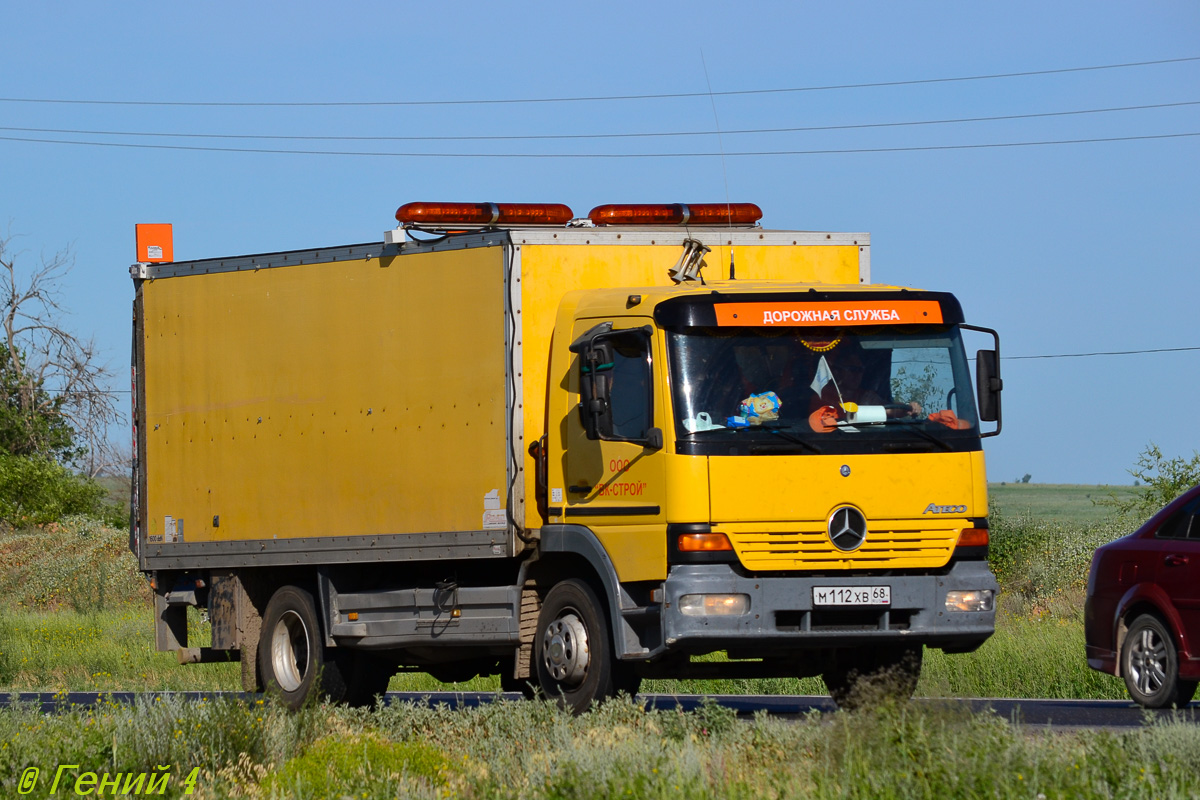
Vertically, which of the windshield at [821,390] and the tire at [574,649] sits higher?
the windshield at [821,390]

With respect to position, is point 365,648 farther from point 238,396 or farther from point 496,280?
point 496,280

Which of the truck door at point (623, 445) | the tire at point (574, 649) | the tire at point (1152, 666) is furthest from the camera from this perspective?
the tire at point (1152, 666)

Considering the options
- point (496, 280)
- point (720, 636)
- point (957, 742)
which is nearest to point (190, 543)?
point (496, 280)

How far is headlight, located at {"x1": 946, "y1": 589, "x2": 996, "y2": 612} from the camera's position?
9852 millimetres

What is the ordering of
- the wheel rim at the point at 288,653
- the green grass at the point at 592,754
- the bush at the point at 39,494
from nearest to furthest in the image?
the green grass at the point at 592,754 → the wheel rim at the point at 288,653 → the bush at the point at 39,494

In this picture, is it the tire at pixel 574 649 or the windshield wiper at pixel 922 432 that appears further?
the tire at pixel 574 649

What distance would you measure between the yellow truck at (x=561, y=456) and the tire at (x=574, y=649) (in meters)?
0.03

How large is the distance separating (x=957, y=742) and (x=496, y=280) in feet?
17.5

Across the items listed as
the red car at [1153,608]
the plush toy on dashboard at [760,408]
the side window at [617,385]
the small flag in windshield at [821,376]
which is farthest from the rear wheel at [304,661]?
the red car at [1153,608]

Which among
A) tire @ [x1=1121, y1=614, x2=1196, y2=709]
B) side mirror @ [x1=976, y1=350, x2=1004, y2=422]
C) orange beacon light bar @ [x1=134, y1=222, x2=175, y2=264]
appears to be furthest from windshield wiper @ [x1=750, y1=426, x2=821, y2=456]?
orange beacon light bar @ [x1=134, y1=222, x2=175, y2=264]

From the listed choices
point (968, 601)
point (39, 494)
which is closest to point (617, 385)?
point (968, 601)

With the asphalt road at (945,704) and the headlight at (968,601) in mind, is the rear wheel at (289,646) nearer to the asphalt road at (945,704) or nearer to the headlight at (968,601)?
the asphalt road at (945,704)

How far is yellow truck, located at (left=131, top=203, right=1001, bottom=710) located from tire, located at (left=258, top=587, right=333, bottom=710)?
2 centimetres

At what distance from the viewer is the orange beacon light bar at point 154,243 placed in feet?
44.8
